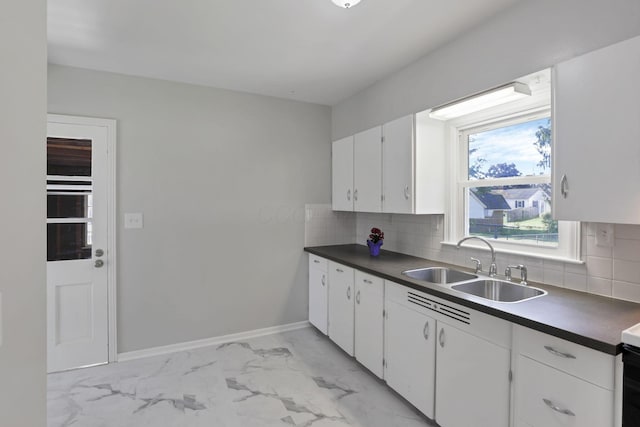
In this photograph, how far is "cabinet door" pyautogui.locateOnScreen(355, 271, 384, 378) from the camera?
8.25 feet

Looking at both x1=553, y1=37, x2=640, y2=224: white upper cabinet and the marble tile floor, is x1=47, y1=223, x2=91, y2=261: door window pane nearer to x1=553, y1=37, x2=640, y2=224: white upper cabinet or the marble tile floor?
the marble tile floor

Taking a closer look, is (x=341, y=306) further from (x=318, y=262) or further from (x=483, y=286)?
(x=483, y=286)

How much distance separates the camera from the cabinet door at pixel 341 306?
291 centimetres

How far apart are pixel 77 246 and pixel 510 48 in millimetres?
3620

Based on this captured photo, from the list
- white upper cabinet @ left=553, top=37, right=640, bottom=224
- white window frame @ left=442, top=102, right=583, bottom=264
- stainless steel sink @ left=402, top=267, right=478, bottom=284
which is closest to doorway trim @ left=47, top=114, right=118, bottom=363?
stainless steel sink @ left=402, top=267, right=478, bottom=284

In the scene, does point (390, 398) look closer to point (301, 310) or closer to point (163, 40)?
point (301, 310)

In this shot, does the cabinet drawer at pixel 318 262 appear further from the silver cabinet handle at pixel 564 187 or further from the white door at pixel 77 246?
the silver cabinet handle at pixel 564 187

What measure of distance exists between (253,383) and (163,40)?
2.69 m

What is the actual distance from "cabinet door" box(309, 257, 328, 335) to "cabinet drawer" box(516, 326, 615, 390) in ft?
6.77

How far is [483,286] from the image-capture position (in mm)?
2225

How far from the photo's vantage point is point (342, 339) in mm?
3041

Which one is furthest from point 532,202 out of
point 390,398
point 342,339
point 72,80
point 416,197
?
point 72,80

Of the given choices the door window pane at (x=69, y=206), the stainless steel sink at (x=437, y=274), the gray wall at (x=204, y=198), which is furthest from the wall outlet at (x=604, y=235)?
the door window pane at (x=69, y=206)

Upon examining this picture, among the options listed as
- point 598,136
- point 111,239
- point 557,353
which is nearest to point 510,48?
point 598,136
